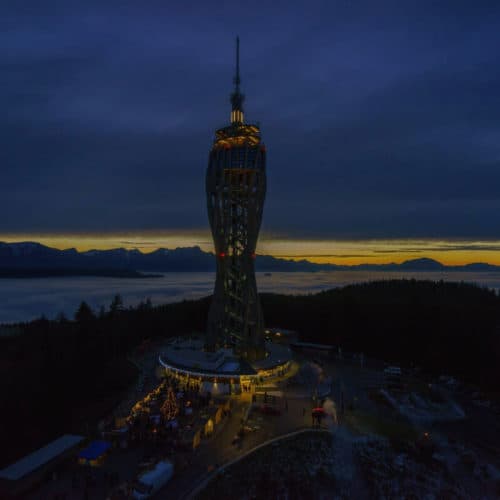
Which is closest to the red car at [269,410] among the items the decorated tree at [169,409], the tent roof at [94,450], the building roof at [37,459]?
the decorated tree at [169,409]

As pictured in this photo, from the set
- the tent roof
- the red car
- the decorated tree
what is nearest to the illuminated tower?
the red car

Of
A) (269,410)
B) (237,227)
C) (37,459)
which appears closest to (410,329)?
(237,227)

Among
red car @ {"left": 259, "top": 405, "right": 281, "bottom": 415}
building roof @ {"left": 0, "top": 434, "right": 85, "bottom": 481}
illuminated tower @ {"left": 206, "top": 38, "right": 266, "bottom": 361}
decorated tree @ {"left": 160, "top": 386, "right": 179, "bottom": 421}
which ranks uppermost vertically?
illuminated tower @ {"left": 206, "top": 38, "right": 266, "bottom": 361}

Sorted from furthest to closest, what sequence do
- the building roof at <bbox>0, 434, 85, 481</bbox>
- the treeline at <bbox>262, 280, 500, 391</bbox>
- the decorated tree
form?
the treeline at <bbox>262, 280, 500, 391</bbox>, the decorated tree, the building roof at <bbox>0, 434, 85, 481</bbox>

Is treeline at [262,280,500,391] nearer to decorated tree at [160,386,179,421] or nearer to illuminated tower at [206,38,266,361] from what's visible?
illuminated tower at [206,38,266,361]

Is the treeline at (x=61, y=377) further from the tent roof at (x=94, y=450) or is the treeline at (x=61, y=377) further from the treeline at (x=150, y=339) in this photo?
the tent roof at (x=94, y=450)

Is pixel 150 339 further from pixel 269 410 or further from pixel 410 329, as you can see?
pixel 410 329
